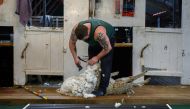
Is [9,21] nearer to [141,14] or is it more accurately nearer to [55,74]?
[55,74]

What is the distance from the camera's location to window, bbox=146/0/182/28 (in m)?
8.06

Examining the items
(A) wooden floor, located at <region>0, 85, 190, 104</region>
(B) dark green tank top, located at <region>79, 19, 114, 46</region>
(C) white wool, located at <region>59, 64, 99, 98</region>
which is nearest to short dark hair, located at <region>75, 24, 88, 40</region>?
(B) dark green tank top, located at <region>79, 19, 114, 46</region>

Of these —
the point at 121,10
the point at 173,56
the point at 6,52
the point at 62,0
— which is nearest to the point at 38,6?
the point at 62,0

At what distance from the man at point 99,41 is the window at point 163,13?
5.39 feet

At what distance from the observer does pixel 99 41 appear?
6.43 meters

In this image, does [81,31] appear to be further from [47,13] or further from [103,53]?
[47,13]

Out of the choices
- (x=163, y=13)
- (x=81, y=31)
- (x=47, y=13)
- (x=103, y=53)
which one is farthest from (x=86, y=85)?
(x=163, y=13)

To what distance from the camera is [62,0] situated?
797cm

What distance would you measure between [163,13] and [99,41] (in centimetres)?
218

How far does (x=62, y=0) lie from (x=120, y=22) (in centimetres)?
119

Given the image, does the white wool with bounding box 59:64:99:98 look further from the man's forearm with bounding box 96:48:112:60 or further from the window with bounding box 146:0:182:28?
the window with bounding box 146:0:182:28

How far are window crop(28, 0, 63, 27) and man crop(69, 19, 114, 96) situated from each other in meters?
1.38

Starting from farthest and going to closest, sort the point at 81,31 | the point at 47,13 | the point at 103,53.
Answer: the point at 47,13
the point at 103,53
the point at 81,31

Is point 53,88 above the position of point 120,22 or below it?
below
